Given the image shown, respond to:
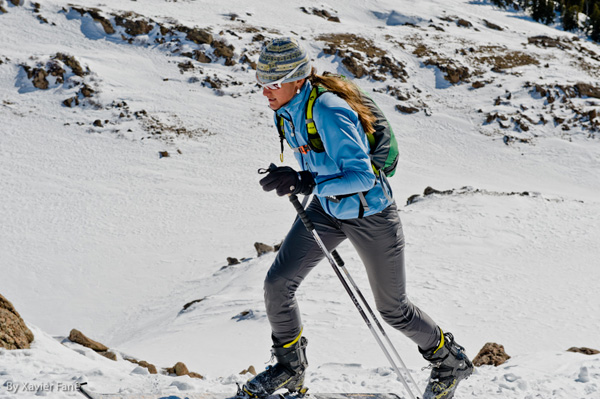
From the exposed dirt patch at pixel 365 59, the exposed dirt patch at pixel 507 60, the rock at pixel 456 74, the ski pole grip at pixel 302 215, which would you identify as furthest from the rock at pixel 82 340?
the exposed dirt patch at pixel 507 60

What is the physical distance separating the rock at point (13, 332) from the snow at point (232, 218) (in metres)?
0.14

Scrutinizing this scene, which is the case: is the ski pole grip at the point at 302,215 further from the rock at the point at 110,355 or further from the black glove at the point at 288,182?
the rock at the point at 110,355

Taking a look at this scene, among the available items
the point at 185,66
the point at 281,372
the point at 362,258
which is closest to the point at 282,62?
the point at 362,258

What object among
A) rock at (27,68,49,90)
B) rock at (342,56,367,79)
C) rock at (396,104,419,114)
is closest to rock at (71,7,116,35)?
rock at (27,68,49,90)

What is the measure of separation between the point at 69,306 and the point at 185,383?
9303mm

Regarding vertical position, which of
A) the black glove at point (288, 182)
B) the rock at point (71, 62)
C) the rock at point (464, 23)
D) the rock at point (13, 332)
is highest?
the black glove at point (288, 182)

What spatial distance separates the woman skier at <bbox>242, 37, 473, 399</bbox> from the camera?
315 cm

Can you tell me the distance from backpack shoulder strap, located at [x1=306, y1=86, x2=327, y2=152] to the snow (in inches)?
95.4

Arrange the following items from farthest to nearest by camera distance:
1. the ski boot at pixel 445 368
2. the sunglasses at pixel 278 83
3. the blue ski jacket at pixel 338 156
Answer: the ski boot at pixel 445 368, the sunglasses at pixel 278 83, the blue ski jacket at pixel 338 156

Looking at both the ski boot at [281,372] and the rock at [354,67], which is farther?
the rock at [354,67]

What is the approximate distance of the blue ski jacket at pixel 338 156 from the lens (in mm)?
3104

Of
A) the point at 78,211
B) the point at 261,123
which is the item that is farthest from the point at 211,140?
the point at 78,211

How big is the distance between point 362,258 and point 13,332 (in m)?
3.38

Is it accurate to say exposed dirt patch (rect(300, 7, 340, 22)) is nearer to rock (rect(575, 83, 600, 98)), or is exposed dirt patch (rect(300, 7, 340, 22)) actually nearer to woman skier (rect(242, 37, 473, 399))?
rock (rect(575, 83, 600, 98))
